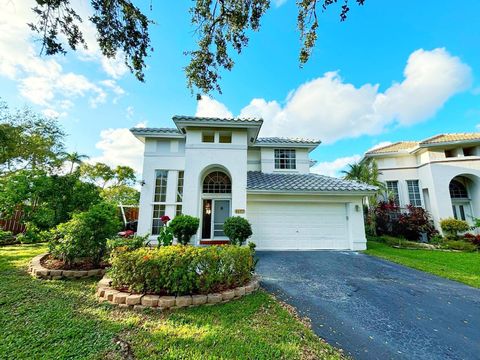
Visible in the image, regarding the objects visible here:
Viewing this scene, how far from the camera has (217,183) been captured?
12398mm

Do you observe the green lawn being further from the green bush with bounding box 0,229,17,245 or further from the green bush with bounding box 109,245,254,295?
the green bush with bounding box 0,229,17,245

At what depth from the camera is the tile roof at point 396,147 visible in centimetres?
1789

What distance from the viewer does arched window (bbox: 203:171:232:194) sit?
1230 centimetres

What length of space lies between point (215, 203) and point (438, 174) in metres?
17.7

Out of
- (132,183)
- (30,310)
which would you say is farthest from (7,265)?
(132,183)

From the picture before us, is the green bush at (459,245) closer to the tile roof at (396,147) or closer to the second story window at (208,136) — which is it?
the tile roof at (396,147)

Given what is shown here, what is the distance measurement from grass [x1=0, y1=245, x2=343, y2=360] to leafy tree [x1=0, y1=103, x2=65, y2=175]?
58.7 ft

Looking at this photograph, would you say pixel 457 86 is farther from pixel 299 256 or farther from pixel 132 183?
pixel 132 183

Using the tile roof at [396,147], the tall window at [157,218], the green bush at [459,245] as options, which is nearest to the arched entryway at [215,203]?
the tall window at [157,218]

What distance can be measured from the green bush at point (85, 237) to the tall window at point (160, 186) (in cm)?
591

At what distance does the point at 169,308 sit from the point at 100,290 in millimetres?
1876

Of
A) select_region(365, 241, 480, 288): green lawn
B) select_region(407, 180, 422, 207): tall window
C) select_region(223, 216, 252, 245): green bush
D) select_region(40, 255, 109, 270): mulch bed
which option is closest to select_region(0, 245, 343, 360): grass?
select_region(40, 255, 109, 270): mulch bed

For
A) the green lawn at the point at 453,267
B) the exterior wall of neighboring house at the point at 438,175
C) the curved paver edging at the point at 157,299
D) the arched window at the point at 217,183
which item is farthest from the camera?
the exterior wall of neighboring house at the point at 438,175

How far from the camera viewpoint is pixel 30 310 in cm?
389
